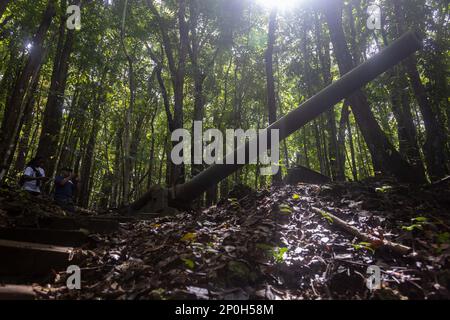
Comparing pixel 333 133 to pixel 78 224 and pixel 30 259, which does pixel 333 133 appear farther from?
pixel 30 259

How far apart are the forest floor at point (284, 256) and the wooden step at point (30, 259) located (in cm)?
18

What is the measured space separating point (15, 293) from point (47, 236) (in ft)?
3.95

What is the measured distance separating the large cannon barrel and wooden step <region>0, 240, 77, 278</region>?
11.0ft

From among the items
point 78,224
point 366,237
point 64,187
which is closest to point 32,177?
point 64,187

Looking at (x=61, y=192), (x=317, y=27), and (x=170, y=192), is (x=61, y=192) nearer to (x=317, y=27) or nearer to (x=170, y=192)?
(x=170, y=192)

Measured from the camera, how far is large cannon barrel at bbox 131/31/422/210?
4801mm

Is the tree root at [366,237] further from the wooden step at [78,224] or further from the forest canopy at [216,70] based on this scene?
the wooden step at [78,224]

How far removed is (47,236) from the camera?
12.1ft

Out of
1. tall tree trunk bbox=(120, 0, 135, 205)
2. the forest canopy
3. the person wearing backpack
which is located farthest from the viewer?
tall tree trunk bbox=(120, 0, 135, 205)

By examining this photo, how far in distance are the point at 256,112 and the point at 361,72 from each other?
1786 cm

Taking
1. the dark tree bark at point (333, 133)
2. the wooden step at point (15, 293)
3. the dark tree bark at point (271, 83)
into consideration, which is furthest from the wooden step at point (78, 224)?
the dark tree bark at point (333, 133)

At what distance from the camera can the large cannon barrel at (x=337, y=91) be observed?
4.80 m

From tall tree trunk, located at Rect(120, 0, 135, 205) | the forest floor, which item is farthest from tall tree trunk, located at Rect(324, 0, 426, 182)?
tall tree trunk, located at Rect(120, 0, 135, 205)

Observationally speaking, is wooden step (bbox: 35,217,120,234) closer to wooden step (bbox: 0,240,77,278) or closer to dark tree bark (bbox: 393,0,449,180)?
wooden step (bbox: 0,240,77,278)
